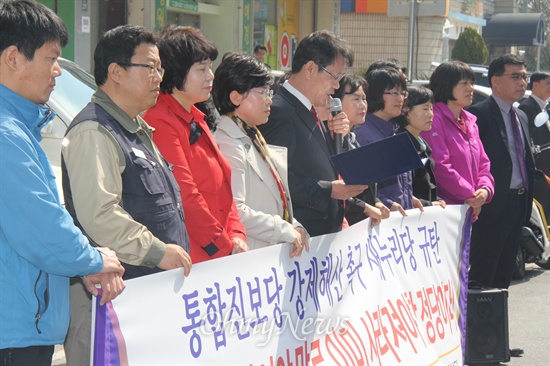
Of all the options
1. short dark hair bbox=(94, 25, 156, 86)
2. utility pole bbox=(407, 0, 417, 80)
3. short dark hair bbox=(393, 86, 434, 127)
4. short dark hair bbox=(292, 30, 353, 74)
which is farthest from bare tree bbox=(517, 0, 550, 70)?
short dark hair bbox=(94, 25, 156, 86)

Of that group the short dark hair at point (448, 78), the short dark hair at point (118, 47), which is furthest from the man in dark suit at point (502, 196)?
the short dark hair at point (118, 47)

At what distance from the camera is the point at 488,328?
5.61 metres

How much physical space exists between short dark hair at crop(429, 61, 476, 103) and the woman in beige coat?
2212 millimetres

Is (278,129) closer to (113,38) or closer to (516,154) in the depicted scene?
(113,38)

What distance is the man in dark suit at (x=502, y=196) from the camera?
634 cm

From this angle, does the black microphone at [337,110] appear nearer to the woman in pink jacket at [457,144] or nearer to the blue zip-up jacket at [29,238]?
the woman in pink jacket at [457,144]

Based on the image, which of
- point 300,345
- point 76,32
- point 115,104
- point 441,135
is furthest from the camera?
point 76,32

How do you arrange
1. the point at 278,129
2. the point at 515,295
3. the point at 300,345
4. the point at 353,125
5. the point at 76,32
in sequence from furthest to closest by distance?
the point at 76,32, the point at 515,295, the point at 353,125, the point at 278,129, the point at 300,345

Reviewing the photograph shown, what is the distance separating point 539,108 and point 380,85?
180 inches

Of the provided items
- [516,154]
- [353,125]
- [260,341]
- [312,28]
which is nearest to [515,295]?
[516,154]

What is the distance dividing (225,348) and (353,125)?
7.29 ft

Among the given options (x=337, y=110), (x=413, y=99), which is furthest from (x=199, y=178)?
(x=413, y=99)

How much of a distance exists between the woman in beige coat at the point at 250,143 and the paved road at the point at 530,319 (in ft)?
6.43

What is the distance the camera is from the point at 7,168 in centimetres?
270
